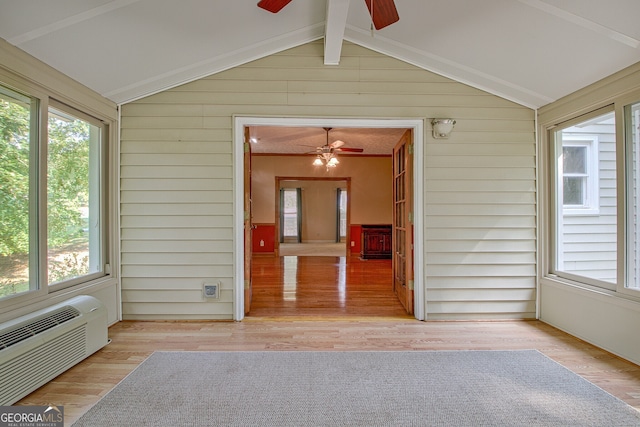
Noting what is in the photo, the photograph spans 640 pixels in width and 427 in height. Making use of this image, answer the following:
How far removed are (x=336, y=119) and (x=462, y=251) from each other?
1.87 m

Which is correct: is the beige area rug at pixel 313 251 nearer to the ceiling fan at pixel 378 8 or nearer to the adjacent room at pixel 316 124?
the adjacent room at pixel 316 124

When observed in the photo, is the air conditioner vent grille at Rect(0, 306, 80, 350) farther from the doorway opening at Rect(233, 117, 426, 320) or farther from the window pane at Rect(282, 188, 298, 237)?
the window pane at Rect(282, 188, 298, 237)

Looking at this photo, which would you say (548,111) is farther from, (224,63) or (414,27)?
(224,63)

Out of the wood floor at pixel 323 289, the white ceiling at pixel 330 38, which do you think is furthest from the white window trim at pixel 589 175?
the wood floor at pixel 323 289

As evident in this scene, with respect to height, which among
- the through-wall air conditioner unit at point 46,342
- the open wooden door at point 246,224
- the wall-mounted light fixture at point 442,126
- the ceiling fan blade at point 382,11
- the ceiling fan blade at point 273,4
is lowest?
the through-wall air conditioner unit at point 46,342

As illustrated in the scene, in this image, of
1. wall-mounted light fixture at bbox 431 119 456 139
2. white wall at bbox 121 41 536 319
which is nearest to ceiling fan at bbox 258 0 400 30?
white wall at bbox 121 41 536 319

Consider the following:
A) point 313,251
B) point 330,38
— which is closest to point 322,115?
point 330,38

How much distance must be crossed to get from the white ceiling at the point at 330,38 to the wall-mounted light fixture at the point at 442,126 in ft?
1.57

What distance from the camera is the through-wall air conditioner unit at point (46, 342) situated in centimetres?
168

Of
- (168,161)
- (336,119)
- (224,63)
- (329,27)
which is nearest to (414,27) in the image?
(329,27)

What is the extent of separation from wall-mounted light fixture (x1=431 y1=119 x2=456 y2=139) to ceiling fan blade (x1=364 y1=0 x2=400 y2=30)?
1.32 m

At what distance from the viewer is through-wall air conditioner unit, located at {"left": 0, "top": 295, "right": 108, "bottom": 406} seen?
1.68 metres

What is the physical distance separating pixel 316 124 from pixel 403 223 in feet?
4.99

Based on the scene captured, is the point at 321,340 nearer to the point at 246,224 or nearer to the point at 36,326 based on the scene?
the point at 246,224
